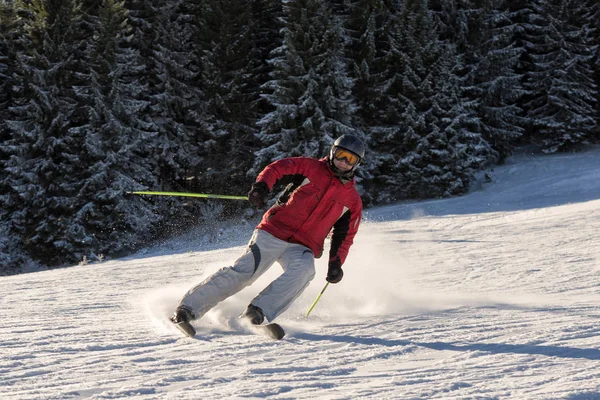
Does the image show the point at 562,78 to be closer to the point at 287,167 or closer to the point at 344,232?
the point at 344,232

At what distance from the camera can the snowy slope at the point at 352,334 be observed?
2.90 meters

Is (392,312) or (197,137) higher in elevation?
(392,312)

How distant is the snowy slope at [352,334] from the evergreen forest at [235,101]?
42.6 feet

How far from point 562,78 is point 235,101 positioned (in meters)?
13.6

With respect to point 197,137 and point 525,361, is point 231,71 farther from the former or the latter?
point 525,361

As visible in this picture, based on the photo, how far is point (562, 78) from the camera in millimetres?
24719

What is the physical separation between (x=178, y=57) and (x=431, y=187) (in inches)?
435

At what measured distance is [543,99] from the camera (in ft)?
83.9

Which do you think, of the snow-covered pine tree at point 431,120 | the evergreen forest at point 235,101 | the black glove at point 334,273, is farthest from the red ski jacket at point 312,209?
the snow-covered pine tree at point 431,120

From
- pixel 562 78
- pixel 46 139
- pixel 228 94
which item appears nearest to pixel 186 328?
pixel 46 139

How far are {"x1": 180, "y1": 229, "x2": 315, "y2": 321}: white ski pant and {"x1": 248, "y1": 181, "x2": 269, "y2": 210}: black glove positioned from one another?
16.8 inches

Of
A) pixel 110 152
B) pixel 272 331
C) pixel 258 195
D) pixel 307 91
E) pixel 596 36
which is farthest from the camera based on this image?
pixel 596 36

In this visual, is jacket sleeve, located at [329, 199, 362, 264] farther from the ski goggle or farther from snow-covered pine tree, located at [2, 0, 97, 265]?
snow-covered pine tree, located at [2, 0, 97, 265]

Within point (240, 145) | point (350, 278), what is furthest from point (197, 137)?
point (350, 278)
